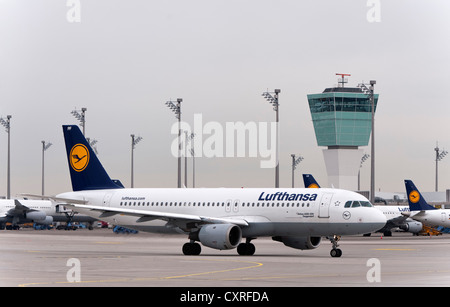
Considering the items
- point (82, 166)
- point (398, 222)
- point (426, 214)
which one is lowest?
point (398, 222)

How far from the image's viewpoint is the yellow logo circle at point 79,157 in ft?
183

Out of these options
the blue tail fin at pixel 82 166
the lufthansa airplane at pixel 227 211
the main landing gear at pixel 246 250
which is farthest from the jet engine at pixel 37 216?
the main landing gear at pixel 246 250

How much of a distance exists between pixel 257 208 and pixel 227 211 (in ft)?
6.84

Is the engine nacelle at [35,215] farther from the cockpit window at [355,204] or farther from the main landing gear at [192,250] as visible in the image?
the cockpit window at [355,204]

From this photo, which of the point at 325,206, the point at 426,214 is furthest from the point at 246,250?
the point at 426,214

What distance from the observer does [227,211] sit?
50.2m

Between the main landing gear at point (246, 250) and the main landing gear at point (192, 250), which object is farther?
the main landing gear at point (246, 250)

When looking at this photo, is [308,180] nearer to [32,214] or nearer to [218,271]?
[32,214]

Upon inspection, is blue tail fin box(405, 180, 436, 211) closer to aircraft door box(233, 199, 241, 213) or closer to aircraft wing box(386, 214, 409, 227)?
aircraft wing box(386, 214, 409, 227)

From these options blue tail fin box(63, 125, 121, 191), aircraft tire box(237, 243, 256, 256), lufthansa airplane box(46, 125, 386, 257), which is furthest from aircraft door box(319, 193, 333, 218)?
blue tail fin box(63, 125, 121, 191)

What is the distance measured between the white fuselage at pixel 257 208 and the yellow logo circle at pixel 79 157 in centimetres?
180

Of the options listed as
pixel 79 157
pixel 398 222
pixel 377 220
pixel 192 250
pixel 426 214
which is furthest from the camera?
pixel 398 222
